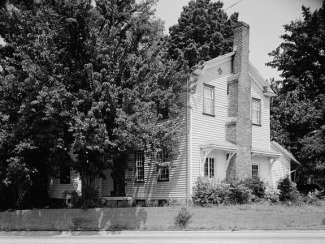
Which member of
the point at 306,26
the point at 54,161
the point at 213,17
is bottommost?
the point at 54,161

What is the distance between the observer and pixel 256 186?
27.1 meters

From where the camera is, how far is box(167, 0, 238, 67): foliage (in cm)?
4928

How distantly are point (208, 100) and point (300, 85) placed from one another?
62.5 feet

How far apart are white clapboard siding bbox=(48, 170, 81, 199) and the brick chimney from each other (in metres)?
11.9

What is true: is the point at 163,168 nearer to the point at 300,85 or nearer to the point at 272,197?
the point at 272,197

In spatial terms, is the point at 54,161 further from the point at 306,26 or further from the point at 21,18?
the point at 306,26

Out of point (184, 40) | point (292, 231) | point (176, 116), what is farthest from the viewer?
point (184, 40)

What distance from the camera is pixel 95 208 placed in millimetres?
23859

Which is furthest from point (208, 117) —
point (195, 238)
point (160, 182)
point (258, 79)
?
point (195, 238)

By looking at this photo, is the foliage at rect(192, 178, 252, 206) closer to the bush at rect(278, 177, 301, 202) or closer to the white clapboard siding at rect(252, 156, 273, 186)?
the bush at rect(278, 177, 301, 202)

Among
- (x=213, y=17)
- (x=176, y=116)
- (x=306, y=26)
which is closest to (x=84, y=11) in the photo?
(x=176, y=116)

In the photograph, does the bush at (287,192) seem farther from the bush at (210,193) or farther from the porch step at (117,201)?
the porch step at (117,201)

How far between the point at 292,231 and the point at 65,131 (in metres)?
12.1

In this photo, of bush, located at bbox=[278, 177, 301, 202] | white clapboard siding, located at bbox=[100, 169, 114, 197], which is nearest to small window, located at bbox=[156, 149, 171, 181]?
white clapboard siding, located at bbox=[100, 169, 114, 197]
